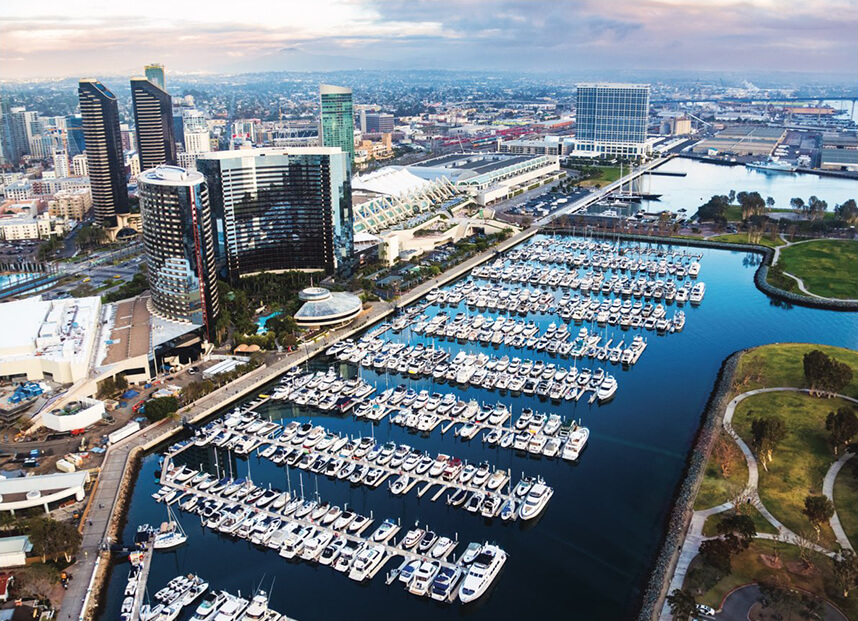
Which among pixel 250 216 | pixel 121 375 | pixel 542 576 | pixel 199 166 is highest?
pixel 199 166

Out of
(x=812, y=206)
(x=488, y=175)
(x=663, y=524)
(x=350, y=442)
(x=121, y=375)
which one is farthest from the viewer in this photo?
(x=488, y=175)

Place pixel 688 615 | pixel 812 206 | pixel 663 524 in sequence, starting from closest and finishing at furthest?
pixel 688 615, pixel 663 524, pixel 812 206

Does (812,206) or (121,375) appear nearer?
(121,375)

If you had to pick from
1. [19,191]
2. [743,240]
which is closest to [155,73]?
[19,191]

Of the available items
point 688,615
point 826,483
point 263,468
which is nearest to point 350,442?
point 263,468

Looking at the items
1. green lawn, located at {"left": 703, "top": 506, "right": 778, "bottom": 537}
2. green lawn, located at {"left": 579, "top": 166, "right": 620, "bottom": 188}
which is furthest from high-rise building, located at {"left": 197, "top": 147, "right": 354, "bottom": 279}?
green lawn, located at {"left": 579, "top": 166, "right": 620, "bottom": 188}

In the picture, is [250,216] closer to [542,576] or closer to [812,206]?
[542,576]
